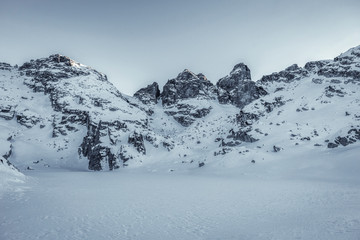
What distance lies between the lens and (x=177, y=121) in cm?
12888

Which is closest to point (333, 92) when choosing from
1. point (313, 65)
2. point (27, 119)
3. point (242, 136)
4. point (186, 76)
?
point (242, 136)

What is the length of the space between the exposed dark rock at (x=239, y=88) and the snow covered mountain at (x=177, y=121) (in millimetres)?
544

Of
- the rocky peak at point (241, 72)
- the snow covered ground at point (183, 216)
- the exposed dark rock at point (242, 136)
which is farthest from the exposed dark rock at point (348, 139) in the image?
the rocky peak at point (241, 72)

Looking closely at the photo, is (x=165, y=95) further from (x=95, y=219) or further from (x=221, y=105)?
(x=95, y=219)

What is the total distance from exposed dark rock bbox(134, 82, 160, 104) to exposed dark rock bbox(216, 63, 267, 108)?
39021 mm

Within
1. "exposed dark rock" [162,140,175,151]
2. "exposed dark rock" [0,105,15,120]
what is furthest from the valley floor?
"exposed dark rock" [0,105,15,120]

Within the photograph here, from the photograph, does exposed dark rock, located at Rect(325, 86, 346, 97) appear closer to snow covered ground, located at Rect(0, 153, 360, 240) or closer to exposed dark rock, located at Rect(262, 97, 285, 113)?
exposed dark rock, located at Rect(262, 97, 285, 113)

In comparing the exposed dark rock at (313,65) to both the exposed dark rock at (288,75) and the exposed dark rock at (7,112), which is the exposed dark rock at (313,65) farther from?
the exposed dark rock at (7,112)

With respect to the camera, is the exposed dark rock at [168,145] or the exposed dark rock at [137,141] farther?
the exposed dark rock at [168,145]

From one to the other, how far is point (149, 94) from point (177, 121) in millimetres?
39013

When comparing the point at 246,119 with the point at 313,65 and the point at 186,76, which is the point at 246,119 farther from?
the point at 313,65

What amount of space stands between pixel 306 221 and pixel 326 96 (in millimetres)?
84004

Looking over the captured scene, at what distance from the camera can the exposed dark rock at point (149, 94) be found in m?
154

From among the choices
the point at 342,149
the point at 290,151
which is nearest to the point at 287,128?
the point at 290,151
